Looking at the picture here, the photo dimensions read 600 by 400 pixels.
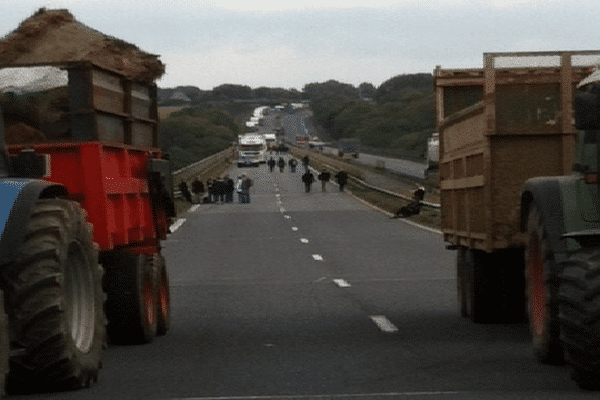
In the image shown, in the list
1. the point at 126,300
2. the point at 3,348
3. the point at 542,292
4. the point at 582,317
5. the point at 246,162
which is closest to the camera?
the point at 3,348

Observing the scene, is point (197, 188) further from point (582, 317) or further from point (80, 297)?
point (582, 317)

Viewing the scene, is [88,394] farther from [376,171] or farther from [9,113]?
[376,171]

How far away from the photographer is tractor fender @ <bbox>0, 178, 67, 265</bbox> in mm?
8023

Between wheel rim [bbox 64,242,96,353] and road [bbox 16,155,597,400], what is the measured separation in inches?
16.6

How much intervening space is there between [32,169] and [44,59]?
2494 mm

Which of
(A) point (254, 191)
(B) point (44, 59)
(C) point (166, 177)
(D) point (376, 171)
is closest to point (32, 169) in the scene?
(B) point (44, 59)

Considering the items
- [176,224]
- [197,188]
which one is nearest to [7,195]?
[176,224]

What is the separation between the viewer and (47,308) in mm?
8227

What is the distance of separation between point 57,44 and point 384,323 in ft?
16.7

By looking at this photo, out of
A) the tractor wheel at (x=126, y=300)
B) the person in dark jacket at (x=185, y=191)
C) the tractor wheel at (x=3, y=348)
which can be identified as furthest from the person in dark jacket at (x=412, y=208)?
the tractor wheel at (x=3, y=348)

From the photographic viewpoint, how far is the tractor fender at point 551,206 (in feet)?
30.9

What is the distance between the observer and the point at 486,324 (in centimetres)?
1383

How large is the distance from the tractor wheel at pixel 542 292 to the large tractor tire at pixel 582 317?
1120 millimetres

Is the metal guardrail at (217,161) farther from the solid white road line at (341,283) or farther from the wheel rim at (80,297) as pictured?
the wheel rim at (80,297)
